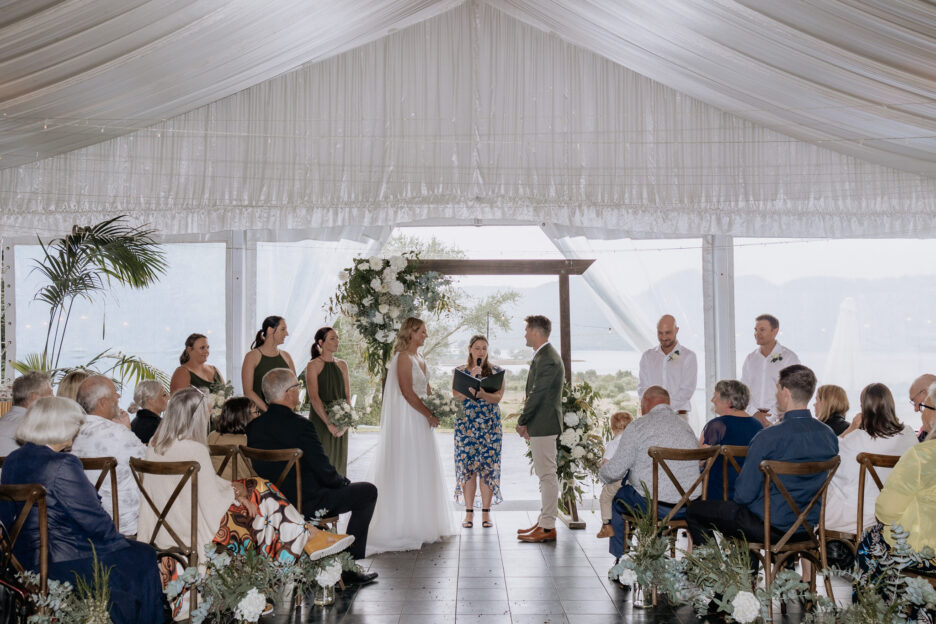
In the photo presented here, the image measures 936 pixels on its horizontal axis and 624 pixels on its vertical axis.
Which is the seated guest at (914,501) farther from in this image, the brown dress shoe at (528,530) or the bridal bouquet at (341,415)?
the bridal bouquet at (341,415)

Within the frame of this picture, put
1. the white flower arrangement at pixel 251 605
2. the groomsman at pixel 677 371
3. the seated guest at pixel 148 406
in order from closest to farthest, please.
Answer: the white flower arrangement at pixel 251 605 → the seated guest at pixel 148 406 → the groomsman at pixel 677 371

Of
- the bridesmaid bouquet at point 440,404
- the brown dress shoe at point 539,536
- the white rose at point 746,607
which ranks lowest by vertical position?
the brown dress shoe at point 539,536

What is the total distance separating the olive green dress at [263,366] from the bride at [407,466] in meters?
0.85

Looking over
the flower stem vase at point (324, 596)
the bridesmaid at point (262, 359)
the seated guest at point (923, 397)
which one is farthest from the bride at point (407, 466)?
the seated guest at point (923, 397)

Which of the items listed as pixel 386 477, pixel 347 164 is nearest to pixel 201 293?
pixel 347 164

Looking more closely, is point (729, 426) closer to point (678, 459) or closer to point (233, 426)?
point (678, 459)

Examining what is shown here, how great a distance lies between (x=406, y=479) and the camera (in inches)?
243

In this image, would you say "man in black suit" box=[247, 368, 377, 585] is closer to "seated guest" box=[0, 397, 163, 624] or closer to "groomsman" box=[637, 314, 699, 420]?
"seated guest" box=[0, 397, 163, 624]

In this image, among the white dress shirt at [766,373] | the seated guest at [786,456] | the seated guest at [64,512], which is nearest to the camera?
the seated guest at [64,512]

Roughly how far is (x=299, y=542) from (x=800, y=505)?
249 cm

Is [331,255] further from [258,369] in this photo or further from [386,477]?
[386,477]

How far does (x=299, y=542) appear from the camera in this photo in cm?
409

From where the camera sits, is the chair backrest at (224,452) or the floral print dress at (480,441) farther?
the floral print dress at (480,441)

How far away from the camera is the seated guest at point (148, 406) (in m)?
4.90
